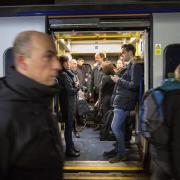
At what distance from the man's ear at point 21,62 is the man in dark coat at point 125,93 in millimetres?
4185

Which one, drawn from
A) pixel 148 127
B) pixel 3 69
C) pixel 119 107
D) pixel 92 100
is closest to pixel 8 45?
pixel 3 69

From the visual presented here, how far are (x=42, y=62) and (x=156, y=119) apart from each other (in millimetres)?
1594

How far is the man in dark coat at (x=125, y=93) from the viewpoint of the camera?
591 cm

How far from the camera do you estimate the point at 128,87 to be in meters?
5.93

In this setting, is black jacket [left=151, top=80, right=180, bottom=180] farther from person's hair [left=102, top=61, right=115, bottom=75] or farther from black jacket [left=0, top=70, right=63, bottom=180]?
person's hair [left=102, top=61, right=115, bottom=75]

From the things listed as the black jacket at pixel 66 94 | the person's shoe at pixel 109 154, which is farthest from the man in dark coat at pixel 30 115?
the person's shoe at pixel 109 154

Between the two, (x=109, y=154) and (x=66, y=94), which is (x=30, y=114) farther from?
(x=109, y=154)

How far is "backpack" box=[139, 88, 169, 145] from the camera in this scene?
3.17 metres

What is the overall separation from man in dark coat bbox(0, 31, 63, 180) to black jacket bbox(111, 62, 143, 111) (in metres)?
4.07

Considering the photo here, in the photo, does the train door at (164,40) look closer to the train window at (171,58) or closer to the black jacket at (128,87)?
the train window at (171,58)

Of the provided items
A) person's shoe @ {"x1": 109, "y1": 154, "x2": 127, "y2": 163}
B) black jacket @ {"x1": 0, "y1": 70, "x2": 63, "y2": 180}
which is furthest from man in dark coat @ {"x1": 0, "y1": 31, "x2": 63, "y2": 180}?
person's shoe @ {"x1": 109, "y1": 154, "x2": 127, "y2": 163}

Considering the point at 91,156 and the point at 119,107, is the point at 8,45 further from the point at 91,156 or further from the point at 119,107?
the point at 91,156

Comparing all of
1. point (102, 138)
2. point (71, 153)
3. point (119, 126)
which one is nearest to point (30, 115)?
point (119, 126)

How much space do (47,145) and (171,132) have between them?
5.43 feet
